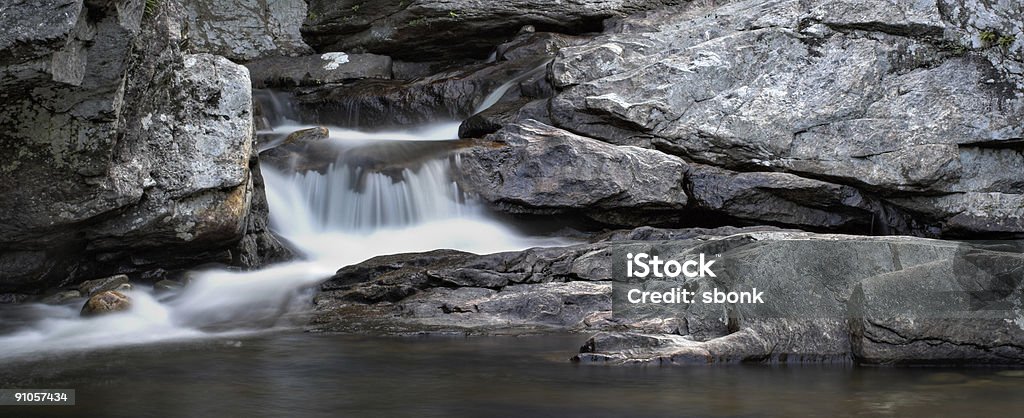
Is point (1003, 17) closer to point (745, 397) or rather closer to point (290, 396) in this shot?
point (745, 397)

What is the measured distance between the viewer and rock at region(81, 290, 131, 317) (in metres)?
8.14

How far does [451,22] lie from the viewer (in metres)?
15.5

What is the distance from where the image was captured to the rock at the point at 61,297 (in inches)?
344

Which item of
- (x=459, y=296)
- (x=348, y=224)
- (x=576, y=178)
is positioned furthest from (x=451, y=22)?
(x=459, y=296)

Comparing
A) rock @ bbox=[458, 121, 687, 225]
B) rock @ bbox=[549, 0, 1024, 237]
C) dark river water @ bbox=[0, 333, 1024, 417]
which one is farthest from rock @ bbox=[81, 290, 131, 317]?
rock @ bbox=[549, 0, 1024, 237]

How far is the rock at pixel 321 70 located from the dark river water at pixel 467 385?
952 centimetres

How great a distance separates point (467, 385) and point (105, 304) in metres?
4.37

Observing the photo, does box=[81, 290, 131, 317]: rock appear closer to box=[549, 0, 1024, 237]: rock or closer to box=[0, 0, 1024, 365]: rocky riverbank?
box=[0, 0, 1024, 365]: rocky riverbank

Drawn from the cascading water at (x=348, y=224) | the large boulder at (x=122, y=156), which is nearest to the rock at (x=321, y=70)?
the cascading water at (x=348, y=224)

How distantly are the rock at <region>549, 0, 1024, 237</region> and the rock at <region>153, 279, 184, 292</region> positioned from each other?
533 centimetres

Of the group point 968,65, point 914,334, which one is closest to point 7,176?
point 914,334

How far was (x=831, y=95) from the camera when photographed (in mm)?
11602

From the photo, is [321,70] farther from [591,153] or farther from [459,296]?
[459,296]

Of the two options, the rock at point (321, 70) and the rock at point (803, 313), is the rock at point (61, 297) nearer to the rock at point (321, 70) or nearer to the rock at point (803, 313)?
the rock at point (803, 313)
